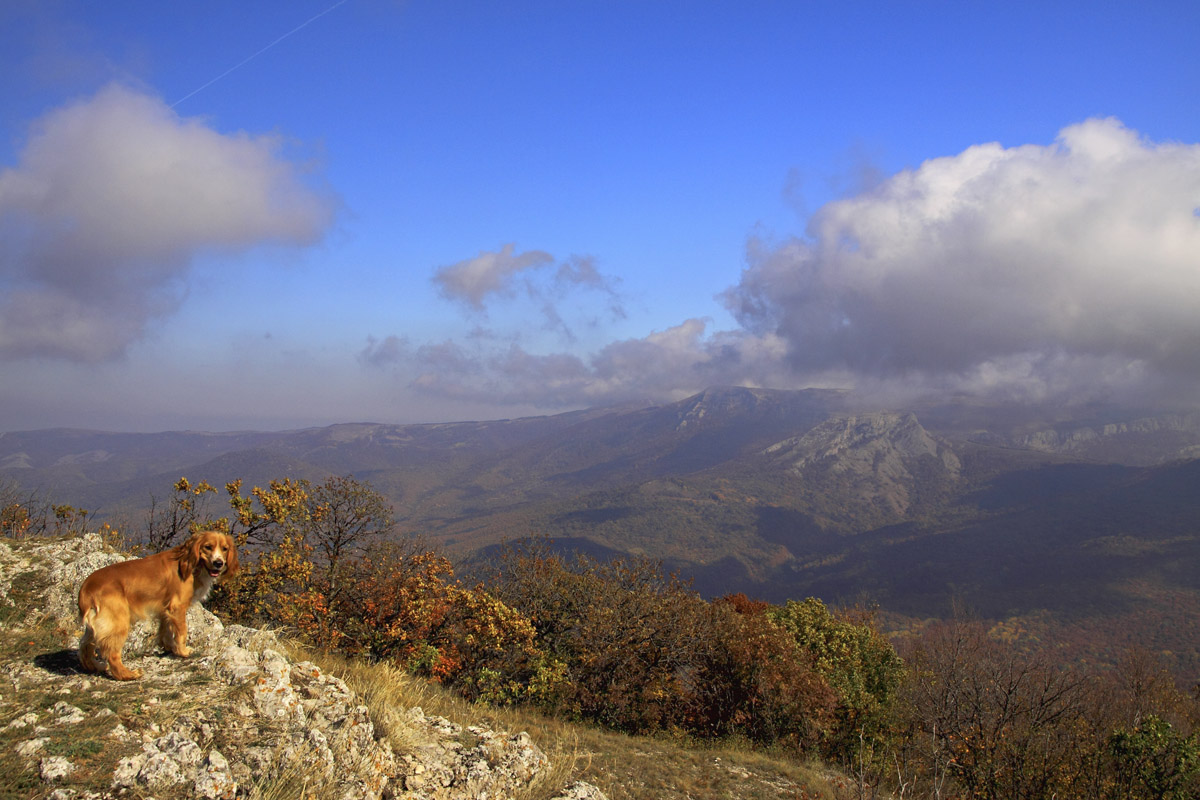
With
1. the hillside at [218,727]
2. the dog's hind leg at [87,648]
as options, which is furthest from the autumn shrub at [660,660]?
the dog's hind leg at [87,648]

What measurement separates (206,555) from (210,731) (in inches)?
99.7

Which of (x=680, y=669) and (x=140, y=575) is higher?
(x=140, y=575)

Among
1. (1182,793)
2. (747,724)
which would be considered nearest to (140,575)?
(747,724)

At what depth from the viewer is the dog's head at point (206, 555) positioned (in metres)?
8.35

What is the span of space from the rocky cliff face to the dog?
275 mm

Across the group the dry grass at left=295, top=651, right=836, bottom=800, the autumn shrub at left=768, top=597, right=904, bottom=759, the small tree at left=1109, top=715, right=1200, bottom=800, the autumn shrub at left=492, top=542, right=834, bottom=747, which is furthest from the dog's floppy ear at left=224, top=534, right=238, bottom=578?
the autumn shrub at left=768, top=597, right=904, bottom=759

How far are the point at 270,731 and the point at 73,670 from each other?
2.92m

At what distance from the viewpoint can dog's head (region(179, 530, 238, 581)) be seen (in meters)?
8.35

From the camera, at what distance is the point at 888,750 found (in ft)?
96.9

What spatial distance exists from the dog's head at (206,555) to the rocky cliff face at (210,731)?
3.97 ft

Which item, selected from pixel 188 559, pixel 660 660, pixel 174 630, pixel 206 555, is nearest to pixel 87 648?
pixel 174 630

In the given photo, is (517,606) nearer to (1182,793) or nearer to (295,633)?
(295,633)

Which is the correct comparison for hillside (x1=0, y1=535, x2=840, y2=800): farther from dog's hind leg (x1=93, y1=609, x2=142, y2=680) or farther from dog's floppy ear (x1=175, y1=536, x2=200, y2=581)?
dog's floppy ear (x1=175, y1=536, x2=200, y2=581)

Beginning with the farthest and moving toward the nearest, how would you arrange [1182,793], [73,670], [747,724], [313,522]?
1. [747,724]
2. [313,522]
3. [1182,793]
4. [73,670]
